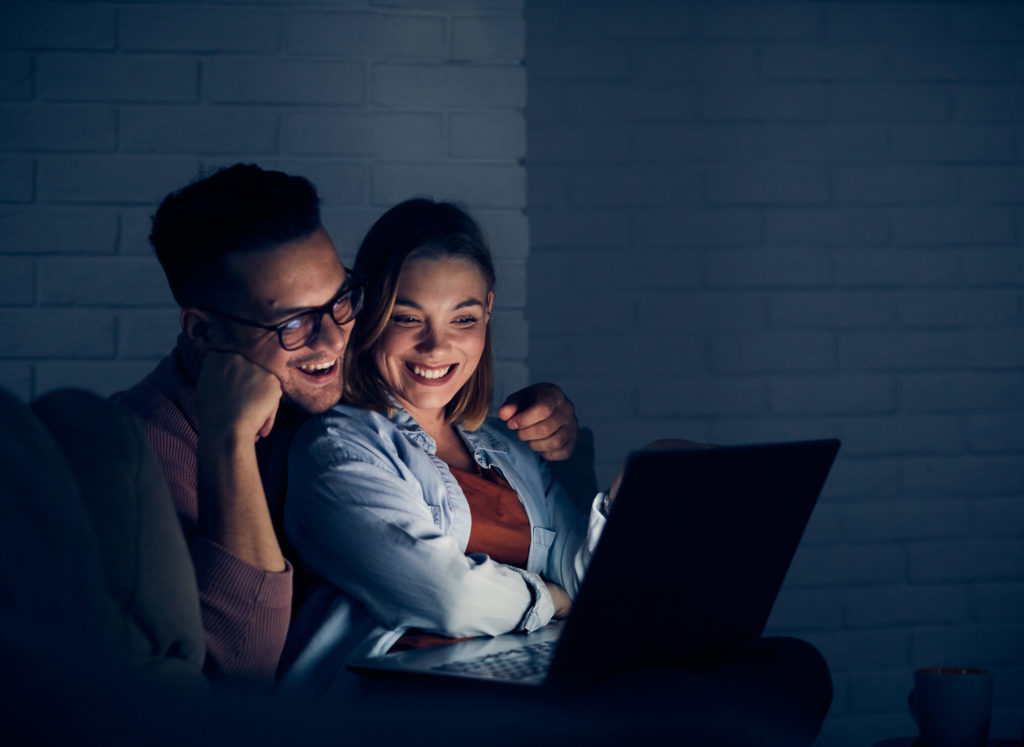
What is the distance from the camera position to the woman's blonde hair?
73.3 inches

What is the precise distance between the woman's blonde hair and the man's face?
0.29ft

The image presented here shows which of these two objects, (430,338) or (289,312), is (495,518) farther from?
(289,312)

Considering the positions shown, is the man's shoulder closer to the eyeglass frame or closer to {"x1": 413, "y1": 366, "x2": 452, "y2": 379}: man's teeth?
the eyeglass frame

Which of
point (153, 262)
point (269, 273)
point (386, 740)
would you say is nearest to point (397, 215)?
point (269, 273)

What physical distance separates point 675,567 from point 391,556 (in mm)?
524

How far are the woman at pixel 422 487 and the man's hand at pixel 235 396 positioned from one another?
225 millimetres

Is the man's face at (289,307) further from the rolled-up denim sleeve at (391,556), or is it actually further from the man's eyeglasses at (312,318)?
the rolled-up denim sleeve at (391,556)

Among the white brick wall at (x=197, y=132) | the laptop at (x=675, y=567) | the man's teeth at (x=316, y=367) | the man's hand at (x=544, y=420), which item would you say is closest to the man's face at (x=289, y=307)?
the man's teeth at (x=316, y=367)

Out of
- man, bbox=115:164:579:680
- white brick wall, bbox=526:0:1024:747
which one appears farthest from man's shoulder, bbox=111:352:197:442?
white brick wall, bbox=526:0:1024:747

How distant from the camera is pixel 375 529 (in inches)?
59.4

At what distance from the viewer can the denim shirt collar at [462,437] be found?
1.89 metres

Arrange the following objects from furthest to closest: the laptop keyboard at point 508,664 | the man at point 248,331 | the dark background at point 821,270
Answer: the dark background at point 821,270, the man at point 248,331, the laptop keyboard at point 508,664

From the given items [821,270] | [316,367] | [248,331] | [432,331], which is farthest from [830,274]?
[248,331]

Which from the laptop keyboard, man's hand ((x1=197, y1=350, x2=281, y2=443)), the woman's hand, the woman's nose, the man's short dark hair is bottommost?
the woman's hand
